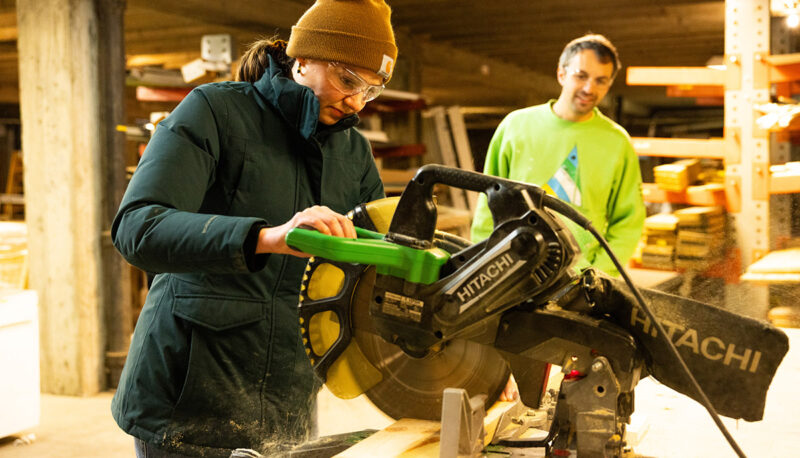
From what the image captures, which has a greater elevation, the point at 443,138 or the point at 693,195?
the point at 443,138

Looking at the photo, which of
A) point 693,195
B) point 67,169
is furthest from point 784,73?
point 67,169

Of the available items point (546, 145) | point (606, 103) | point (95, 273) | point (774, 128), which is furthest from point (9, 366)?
point (606, 103)

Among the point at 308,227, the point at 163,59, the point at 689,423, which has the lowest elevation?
the point at 689,423

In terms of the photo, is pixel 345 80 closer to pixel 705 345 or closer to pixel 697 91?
pixel 705 345

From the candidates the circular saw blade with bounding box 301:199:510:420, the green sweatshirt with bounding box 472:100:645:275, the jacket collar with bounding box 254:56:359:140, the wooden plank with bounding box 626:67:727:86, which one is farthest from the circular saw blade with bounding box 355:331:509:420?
the wooden plank with bounding box 626:67:727:86

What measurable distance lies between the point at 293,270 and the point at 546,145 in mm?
1278

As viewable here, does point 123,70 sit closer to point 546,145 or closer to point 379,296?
point 546,145

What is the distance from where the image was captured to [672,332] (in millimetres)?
1072

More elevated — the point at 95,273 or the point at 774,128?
the point at 774,128

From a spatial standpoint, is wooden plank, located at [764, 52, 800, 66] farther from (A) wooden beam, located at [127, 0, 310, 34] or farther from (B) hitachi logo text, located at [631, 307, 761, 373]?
(A) wooden beam, located at [127, 0, 310, 34]

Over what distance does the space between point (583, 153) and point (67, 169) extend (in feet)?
9.20

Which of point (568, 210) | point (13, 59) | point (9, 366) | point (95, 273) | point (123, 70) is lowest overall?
point (9, 366)

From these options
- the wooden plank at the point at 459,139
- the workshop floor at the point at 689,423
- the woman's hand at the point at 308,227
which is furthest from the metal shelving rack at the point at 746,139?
the wooden plank at the point at 459,139

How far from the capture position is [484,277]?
103cm
